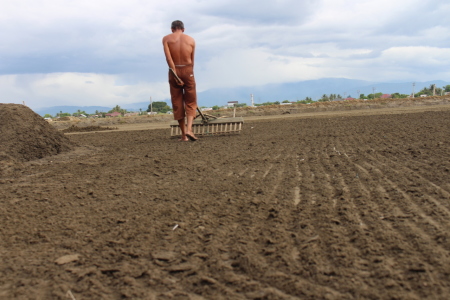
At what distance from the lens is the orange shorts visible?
873 cm

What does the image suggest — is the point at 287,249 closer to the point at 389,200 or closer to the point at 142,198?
the point at 389,200

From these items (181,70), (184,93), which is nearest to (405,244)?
(181,70)

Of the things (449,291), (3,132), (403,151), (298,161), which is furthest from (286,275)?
(3,132)

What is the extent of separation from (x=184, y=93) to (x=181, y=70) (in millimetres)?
588

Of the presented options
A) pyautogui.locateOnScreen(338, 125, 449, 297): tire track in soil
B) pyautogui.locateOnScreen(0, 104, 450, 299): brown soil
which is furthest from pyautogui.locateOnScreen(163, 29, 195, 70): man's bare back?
pyautogui.locateOnScreen(338, 125, 449, 297): tire track in soil

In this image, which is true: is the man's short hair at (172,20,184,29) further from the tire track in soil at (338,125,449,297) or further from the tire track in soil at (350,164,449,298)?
the tire track in soil at (350,164,449,298)

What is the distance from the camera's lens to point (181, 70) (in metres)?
8.69

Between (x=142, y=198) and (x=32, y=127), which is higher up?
(x=32, y=127)

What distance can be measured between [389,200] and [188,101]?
6249mm

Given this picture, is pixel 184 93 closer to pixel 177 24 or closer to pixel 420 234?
pixel 177 24

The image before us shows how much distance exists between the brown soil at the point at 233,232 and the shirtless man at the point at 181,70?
3.86 metres

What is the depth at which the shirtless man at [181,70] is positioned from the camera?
28.1 ft

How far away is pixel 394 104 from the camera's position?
33.2 metres

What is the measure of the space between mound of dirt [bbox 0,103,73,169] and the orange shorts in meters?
2.54
